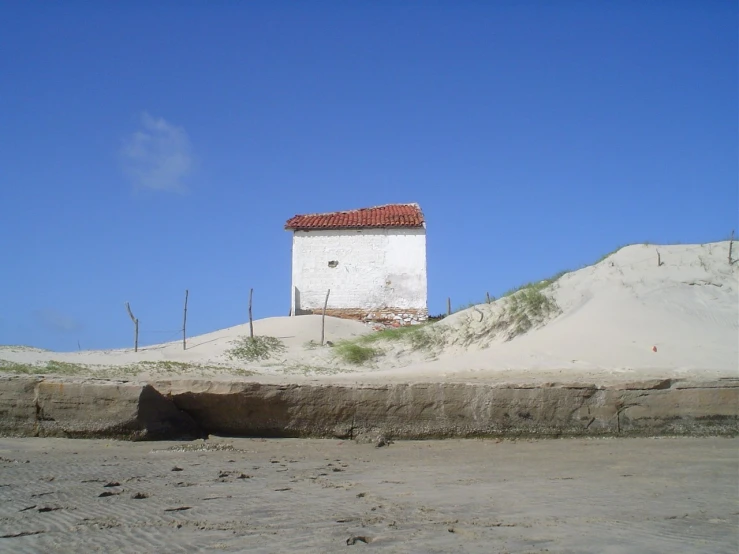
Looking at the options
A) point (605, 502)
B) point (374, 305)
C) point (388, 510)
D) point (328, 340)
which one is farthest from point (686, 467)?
point (374, 305)

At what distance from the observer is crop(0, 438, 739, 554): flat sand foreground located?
2.47 m

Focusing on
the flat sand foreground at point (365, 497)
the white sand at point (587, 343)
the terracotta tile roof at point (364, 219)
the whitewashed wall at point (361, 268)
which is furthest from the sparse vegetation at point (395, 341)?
the terracotta tile roof at point (364, 219)

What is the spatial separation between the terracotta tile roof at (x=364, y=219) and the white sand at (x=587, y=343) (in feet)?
21.0

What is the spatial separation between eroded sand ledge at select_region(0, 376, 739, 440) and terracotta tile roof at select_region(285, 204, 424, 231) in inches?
554

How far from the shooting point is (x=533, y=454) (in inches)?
185

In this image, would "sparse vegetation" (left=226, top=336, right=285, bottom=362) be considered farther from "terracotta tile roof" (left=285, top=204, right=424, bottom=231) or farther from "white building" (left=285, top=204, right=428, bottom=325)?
"terracotta tile roof" (left=285, top=204, right=424, bottom=231)

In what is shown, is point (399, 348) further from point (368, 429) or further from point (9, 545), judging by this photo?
point (9, 545)

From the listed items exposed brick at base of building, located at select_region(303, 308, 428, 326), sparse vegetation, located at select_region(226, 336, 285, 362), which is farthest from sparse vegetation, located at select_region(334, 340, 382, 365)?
exposed brick at base of building, located at select_region(303, 308, 428, 326)

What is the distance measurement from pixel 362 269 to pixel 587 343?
11.3 metres

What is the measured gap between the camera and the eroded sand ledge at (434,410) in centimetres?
536

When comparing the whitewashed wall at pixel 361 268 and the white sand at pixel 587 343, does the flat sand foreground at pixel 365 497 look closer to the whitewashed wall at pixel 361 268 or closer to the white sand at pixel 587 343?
the white sand at pixel 587 343

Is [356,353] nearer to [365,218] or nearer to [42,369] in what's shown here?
[42,369]

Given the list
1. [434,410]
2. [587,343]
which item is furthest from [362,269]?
[434,410]

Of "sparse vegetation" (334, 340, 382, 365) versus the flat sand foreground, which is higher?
"sparse vegetation" (334, 340, 382, 365)
